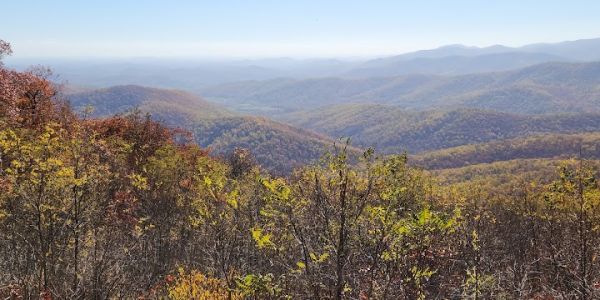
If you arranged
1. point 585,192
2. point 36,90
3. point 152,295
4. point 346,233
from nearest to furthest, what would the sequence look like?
point 346,233 → point 585,192 → point 152,295 → point 36,90

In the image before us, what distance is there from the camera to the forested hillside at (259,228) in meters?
10.6

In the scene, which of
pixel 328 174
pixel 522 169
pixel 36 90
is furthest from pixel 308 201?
pixel 522 169

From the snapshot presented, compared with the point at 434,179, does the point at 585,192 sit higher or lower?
higher

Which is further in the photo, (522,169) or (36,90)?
(522,169)

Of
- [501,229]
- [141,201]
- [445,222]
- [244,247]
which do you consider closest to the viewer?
[445,222]

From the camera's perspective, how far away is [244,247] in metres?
25.6

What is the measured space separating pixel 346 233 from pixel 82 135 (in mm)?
13978

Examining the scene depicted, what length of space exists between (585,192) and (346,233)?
Result: 1068 centimetres

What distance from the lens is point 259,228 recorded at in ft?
33.7

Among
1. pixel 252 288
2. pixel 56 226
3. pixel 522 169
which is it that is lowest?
pixel 522 169

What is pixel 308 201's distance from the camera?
1112cm

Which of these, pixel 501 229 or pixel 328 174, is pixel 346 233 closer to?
pixel 328 174

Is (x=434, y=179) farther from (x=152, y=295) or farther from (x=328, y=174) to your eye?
(x=328, y=174)

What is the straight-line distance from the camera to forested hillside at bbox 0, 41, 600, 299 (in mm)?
10578
